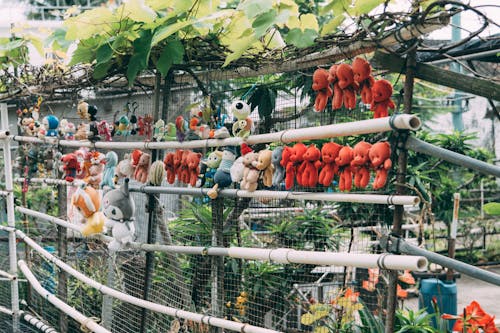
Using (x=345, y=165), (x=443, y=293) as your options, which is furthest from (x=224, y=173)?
(x=443, y=293)

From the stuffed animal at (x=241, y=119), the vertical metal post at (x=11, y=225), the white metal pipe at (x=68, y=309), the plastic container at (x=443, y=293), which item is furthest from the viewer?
the plastic container at (x=443, y=293)

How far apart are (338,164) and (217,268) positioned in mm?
963

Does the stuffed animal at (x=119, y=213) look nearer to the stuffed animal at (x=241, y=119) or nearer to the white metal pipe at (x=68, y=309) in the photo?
the white metal pipe at (x=68, y=309)

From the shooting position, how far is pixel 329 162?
7.39ft

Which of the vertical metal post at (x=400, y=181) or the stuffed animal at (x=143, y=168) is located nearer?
the vertical metal post at (x=400, y=181)

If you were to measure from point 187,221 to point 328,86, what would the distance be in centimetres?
220

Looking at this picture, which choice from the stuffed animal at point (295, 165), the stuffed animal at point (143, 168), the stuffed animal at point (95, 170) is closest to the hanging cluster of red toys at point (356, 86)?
the stuffed animal at point (295, 165)

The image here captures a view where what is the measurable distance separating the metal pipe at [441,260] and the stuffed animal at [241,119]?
2.87 ft

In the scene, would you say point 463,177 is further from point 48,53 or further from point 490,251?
point 48,53

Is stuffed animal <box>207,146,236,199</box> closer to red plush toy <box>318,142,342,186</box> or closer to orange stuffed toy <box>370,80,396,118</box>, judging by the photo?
red plush toy <box>318,142,342,186</box>

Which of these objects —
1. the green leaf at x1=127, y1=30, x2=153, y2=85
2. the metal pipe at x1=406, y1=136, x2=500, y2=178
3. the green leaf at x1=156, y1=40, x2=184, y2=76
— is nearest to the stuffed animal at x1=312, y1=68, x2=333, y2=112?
the metal pipe at x1=406, y1=136, x2=500, y2=178

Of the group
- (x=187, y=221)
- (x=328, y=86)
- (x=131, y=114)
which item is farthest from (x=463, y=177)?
(x=328, y=86)

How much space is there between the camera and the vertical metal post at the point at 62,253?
4.21 meters

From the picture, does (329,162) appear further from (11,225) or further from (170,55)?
(11,225)
